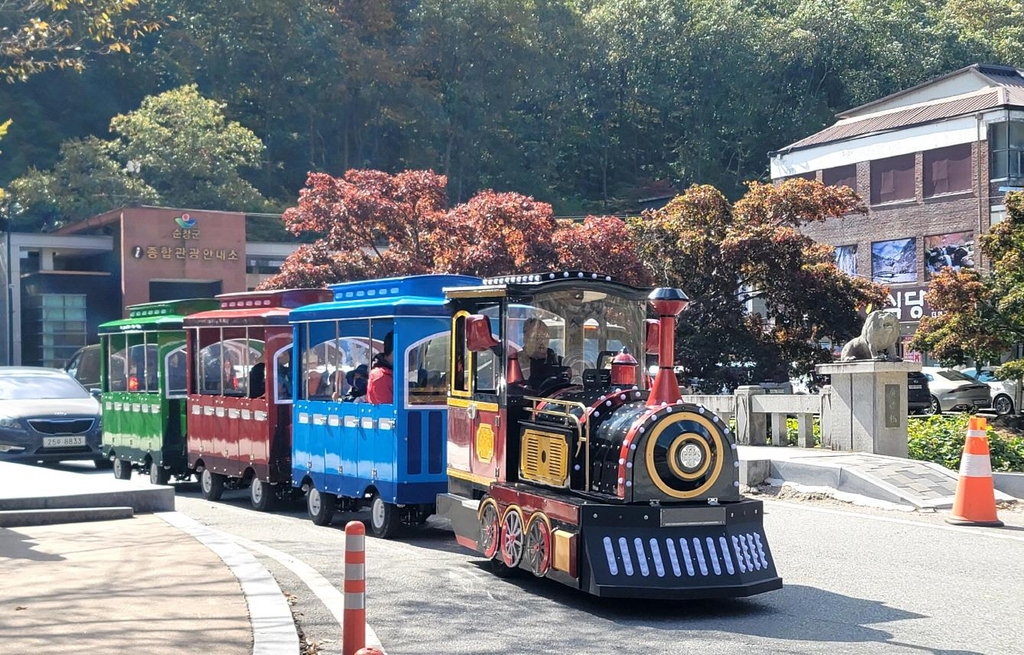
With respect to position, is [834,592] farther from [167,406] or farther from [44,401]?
[44,401]

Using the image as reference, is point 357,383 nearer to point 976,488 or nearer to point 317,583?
point 317,583

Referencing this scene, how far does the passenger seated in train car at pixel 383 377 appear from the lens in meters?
13.0

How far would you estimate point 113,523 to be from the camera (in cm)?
1256

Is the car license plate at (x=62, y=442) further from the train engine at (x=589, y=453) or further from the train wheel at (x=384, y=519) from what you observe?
the train engine at (x=589, y=453)

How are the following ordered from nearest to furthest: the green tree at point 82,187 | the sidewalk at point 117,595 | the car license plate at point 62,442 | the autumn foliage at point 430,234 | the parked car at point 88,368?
the sidewalk at point 117,595 → the car license plate at point 62,442 → the autumn foliage at point 430,234 → the parked car at point 88,368 → the green tree at point 82,187

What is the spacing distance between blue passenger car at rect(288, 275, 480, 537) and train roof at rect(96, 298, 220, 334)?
4.68m

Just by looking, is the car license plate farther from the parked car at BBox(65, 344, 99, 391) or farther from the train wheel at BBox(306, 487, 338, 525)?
the train wheel at BBox(306, 487, 338, 525)

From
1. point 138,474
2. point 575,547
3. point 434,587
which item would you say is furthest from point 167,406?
point 575,547

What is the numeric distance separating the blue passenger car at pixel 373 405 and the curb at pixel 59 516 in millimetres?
2195

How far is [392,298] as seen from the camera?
13.5 m

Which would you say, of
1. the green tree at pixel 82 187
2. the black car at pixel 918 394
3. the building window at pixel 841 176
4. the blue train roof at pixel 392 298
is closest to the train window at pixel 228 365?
the blue train roof at pixel 392 298

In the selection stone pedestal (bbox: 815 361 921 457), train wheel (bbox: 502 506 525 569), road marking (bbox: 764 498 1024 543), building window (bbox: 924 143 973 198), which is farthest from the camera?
building window (bbox: 924 143 973 198)

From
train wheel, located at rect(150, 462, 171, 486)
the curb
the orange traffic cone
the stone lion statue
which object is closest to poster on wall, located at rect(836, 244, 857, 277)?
the stone lion statue

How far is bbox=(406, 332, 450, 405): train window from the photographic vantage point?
42.3 feet
